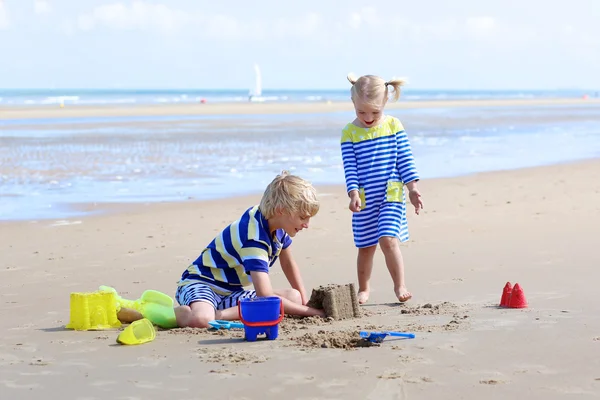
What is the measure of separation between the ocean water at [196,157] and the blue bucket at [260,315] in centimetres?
544

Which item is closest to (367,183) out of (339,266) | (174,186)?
(339,266)

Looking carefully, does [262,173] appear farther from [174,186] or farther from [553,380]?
[553,380]

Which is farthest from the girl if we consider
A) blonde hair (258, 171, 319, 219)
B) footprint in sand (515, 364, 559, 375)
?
footprint in sand (515, 364, 559, 375)

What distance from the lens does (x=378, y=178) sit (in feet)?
18.0

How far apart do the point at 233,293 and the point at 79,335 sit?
89 cm

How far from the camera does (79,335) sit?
174 inches

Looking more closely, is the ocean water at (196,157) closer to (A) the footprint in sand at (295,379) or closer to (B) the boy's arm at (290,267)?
(B) the boy's arm at (290,267)

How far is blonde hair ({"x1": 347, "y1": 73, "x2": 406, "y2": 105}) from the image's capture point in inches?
210

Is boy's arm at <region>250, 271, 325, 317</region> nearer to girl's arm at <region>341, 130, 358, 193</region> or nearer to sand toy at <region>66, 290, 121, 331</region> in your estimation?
sand toy at <region>66, 290, 121, 331</region>

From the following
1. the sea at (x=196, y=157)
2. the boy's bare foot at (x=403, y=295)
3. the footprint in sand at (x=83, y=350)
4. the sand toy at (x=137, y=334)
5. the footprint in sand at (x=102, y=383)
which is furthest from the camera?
the sea at (x=196, y=157)

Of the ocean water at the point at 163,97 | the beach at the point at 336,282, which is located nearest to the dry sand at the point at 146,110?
the ocean water at the point at 163,97

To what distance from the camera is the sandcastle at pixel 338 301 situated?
468 cm

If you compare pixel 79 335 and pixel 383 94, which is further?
pixel 383 94

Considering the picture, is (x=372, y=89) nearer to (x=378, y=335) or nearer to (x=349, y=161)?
(x=349, y=161)
